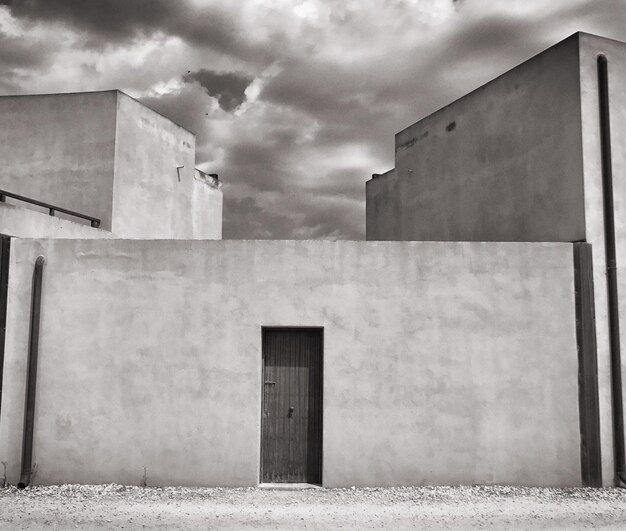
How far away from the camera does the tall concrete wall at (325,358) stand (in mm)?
8008

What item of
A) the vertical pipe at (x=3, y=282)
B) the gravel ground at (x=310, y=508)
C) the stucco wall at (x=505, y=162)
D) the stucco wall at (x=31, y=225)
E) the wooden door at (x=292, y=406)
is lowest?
the gravel ground at (x=310, y=508)

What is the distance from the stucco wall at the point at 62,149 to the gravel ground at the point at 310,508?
7.17 meters

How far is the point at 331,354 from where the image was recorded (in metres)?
8.16

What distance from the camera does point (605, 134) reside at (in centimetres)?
840

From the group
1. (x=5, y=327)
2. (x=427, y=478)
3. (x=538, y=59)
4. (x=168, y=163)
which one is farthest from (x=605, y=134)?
(x=168, y=163)

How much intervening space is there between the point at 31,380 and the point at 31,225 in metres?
3.00

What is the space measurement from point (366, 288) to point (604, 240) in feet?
11.0

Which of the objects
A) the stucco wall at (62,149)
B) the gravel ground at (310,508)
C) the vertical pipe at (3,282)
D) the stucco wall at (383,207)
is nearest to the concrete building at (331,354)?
the vertical pipe at (3,282)

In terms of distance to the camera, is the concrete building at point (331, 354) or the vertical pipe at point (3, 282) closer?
the concrete building at point (331, 354)

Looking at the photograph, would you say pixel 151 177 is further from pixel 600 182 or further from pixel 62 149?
pixel 600 182

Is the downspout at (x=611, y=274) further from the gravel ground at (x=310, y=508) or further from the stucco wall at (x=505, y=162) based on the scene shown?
the gravel ground at (x=310, y=508)

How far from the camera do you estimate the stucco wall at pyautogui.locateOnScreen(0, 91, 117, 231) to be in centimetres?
1329

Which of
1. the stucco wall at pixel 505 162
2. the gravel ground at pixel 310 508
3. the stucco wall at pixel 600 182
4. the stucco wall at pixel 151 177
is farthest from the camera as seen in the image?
the stucco wall at pixel 151 177

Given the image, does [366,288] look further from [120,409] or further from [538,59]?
[538,59]
